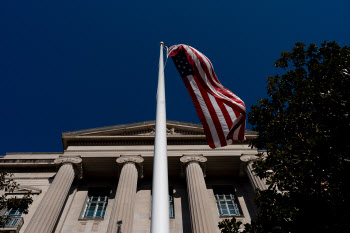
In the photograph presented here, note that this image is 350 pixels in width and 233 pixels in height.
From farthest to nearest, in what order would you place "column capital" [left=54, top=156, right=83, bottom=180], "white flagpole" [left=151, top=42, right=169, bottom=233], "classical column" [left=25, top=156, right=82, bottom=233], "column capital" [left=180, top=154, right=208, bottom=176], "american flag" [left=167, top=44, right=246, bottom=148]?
"column capital" [left=180, top=154, right=208, bottom=176], "column capital" [left=54, top=156, right=83, bottom=180], "classical column" [left=25, top=156, right=82, bottom=233], "american flag" [left=167, top=44, right=246, bottom=148], "white flagpole" [left=151, top=42, right=169, bottom=233]

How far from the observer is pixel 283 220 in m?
8.37

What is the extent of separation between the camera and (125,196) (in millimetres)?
17062

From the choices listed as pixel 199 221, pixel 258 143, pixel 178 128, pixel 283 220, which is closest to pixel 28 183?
pixel 178 128

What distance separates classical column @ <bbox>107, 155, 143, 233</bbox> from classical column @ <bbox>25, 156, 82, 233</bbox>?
3428 millimetres

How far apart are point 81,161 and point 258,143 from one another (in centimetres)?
1456

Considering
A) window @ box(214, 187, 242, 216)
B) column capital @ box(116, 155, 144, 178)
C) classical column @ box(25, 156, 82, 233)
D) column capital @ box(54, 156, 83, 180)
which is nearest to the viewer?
classical column @ box(25, 156, 82, 233)

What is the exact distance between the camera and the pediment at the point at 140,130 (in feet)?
77.8

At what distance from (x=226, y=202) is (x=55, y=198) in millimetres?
12097

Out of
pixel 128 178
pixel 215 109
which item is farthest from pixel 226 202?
pixel 215 109

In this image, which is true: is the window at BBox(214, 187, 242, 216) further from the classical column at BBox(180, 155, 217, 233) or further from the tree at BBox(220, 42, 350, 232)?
the tree at BBox(220, 42, 350, 232)

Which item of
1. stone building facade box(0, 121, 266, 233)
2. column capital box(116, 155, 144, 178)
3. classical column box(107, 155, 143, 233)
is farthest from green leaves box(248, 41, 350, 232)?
column capital box(116, 155, 144, 178)

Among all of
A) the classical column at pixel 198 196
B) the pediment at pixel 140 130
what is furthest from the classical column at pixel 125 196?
the classical column at pixel 198 196

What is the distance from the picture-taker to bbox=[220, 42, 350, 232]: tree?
791cm

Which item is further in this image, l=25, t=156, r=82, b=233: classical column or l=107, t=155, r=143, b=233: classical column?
l=25, t=156, r=82, b=233: classical column
